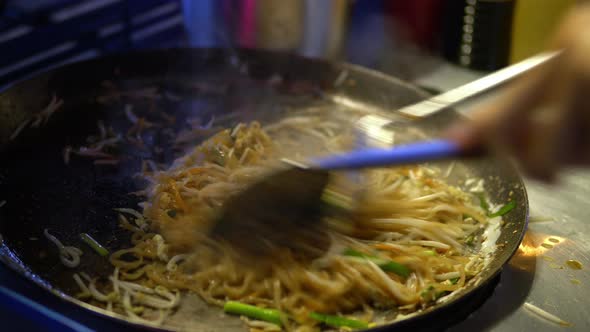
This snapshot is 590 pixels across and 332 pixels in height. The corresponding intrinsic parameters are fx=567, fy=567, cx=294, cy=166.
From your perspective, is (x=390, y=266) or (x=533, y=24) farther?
(x=533, y=24)

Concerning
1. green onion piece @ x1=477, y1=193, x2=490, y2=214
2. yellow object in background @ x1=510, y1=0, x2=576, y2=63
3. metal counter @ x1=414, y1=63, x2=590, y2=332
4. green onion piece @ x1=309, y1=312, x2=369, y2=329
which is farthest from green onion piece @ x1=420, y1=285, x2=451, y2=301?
yellow object in background @ x1=510, y1=0, x2=576, y2=63

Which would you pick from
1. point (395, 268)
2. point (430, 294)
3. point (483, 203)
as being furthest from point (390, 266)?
point (483, 203)

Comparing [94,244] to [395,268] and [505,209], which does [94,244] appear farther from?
[505,209]

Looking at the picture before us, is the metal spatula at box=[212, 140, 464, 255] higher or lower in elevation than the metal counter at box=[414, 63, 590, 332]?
higher

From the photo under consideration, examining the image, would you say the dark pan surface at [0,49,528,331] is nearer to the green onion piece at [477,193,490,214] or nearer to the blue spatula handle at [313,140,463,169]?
the green onion piece at [477,193,490,214]

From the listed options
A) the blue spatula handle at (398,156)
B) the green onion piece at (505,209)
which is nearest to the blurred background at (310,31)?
the green onion piece at (505,209)

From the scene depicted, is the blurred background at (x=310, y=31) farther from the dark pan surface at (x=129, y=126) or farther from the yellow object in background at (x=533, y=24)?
the dark pan surface at (x=129, y=126)
